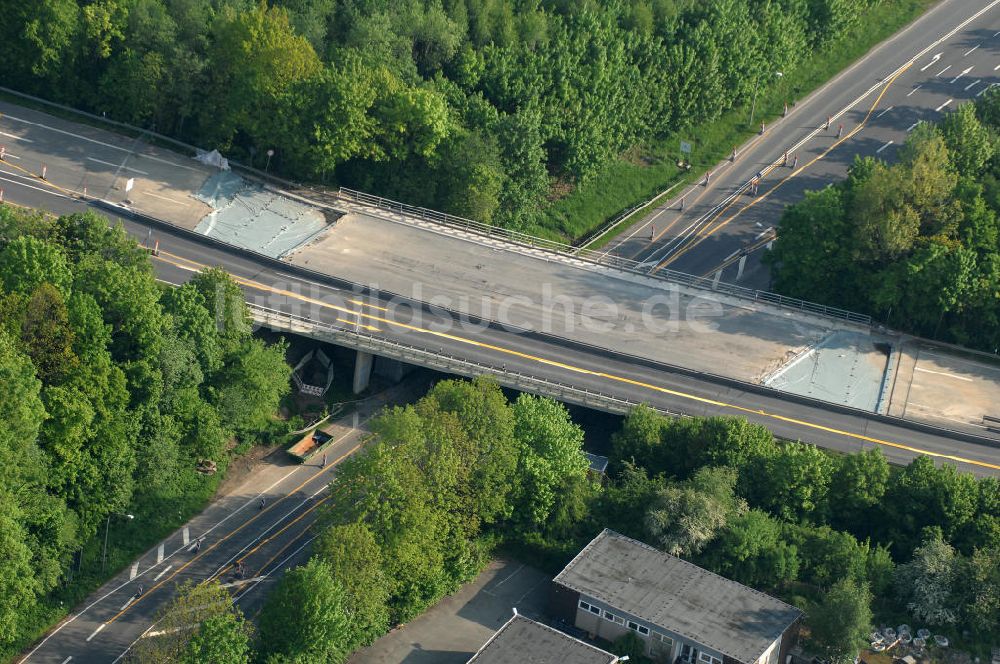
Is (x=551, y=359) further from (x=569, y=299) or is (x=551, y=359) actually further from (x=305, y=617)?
(x=305, y=617)

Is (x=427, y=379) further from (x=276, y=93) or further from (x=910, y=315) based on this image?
(x=910, y=315)

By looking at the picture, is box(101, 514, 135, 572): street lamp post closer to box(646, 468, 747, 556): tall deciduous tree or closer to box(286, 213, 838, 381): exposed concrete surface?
box(286, 213, 838, 381): exposed concrete surface

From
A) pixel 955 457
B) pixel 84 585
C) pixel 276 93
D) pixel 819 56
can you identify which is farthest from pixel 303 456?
pixel 819 56

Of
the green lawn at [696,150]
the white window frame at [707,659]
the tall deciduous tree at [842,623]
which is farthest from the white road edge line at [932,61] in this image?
the white window frame at [707,659]

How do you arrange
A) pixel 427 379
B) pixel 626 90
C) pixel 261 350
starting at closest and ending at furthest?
pixel 261 350 < pixel 427 379 < pixel 626 90

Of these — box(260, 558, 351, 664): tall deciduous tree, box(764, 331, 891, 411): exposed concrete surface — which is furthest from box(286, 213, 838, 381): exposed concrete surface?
box(260, 558, 351, 664): tall deciduous tree

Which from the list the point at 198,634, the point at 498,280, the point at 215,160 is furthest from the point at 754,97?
the point at 198,634
